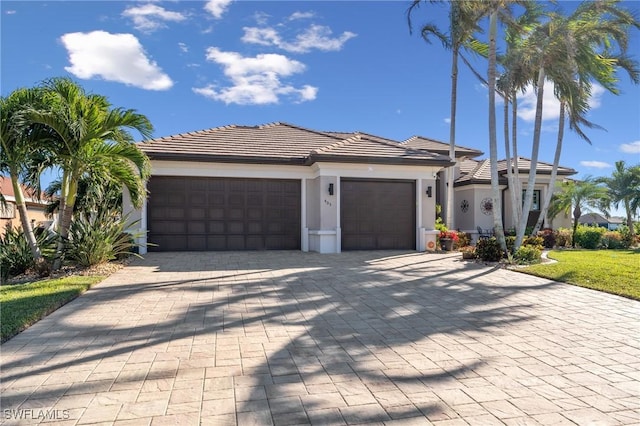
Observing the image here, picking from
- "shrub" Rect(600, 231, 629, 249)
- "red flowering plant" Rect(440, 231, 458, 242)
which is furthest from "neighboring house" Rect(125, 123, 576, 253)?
"shrub" Rect(600, 231, 629, 249)

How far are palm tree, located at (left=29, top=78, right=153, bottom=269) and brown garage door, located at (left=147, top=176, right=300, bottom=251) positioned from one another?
380cm

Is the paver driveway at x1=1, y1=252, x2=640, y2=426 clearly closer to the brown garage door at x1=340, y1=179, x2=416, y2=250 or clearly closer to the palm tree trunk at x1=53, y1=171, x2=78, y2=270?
the palm tree trunk at x1=53, y1=171, x2=78, y2=270

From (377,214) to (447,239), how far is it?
285 centimetres

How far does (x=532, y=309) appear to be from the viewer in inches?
228

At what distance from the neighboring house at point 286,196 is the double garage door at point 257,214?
1.4 inches

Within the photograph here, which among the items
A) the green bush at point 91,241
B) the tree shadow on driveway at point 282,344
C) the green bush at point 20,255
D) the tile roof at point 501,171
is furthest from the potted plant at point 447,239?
the green bush at point 20,255

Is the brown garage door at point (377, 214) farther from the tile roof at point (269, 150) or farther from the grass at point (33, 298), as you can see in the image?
the grass at point (33, 298)

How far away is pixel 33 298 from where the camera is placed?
6074 mm

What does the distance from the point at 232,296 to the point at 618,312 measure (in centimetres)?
600

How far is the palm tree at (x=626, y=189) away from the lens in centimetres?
1975

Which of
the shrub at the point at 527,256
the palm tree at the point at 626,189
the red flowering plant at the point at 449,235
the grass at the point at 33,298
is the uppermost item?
the palm tree at the point at 626,189

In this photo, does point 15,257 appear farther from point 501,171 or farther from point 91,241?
point 501,171

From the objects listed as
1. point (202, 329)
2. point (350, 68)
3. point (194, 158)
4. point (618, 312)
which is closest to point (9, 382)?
point (202, 329)

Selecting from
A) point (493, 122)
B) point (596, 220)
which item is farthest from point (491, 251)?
point (596, 220)
